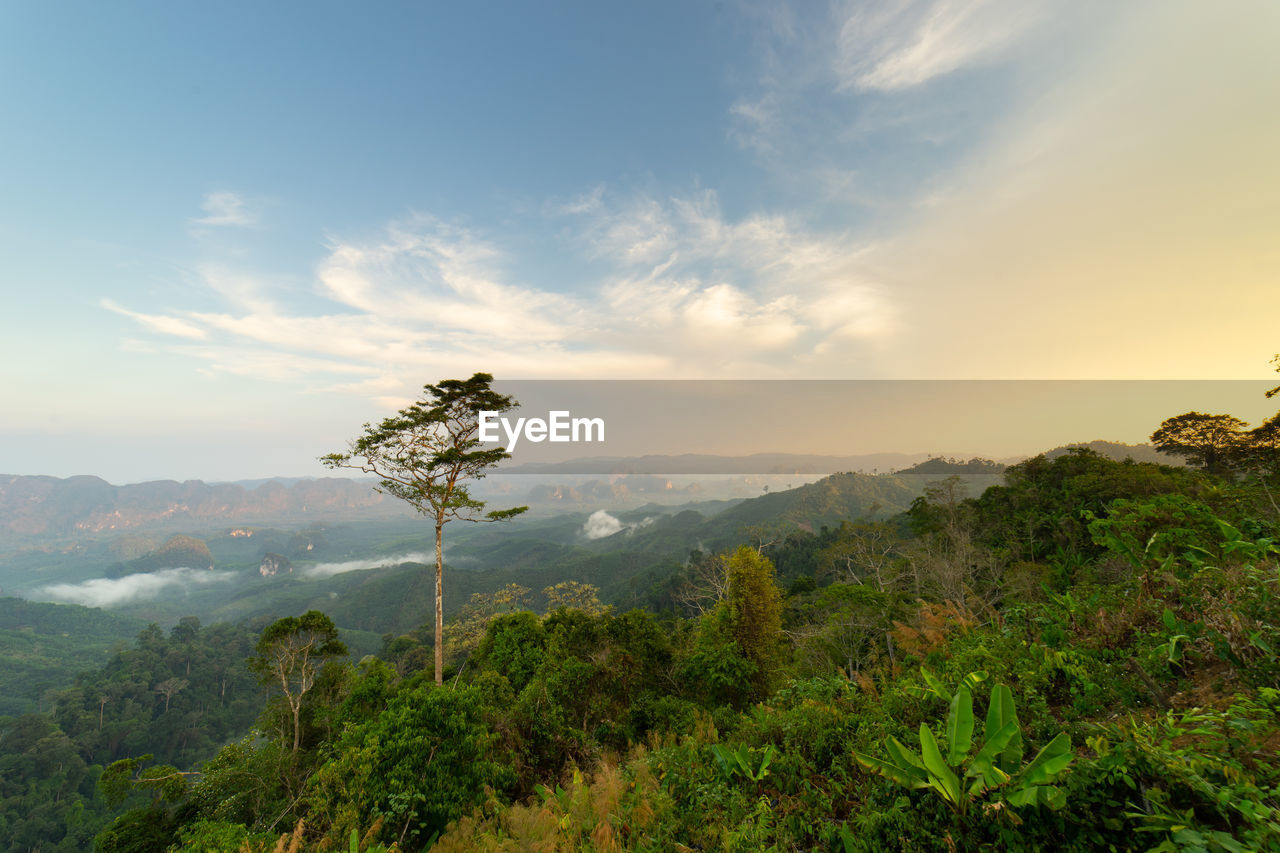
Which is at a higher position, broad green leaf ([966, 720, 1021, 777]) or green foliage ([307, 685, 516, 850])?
broad green leaf ([966, 720, 1021, 777])

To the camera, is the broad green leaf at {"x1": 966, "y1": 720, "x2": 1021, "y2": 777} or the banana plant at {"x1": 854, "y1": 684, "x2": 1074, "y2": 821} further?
the broad green leaf at {"x1": 966, "y1": 720, "x2": 1021, "y2": 777}

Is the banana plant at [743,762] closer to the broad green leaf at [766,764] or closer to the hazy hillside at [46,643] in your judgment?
the broad green leaf at [766,764]

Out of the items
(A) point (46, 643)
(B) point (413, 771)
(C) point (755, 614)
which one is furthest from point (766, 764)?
(A) point (46, 643)

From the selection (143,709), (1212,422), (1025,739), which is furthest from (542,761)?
(143,709)

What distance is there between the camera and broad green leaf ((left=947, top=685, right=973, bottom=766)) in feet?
10.1

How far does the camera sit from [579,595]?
3147 cm

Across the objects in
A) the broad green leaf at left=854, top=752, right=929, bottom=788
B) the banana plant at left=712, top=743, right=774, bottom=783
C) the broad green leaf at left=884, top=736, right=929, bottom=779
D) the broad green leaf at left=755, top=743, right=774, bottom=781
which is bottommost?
the banana plant at left=712, top=743, right=774, bottom=783

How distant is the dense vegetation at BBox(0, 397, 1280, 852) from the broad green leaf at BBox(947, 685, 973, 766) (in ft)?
0.10

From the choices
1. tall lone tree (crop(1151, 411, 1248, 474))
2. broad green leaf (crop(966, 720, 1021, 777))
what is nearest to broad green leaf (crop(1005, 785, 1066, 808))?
broad green leaf (crop(966, 720, 1021, 777))

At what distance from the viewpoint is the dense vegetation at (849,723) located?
2.73 meters

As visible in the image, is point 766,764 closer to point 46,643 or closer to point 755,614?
point 755,614

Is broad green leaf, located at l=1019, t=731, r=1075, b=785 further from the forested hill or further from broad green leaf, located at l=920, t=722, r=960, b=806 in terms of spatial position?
broad green leaf, located at l=920, t=722, r=960, b=806

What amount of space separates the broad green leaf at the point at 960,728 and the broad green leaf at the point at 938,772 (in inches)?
5.4

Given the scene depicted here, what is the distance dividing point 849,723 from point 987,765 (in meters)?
2.71
